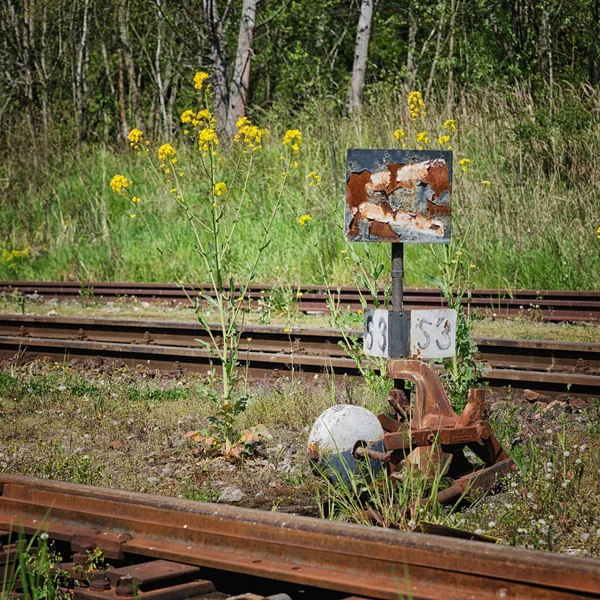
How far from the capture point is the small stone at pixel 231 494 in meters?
4.80

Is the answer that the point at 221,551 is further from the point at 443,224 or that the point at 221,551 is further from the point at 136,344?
the point at 136,344

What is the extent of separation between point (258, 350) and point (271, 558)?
5.31 m

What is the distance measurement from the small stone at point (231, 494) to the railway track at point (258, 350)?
206 cm

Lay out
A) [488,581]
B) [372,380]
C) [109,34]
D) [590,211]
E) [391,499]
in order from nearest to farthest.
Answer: [488,581] → [391,499] → [372,380] → [590,211] → [109,34]

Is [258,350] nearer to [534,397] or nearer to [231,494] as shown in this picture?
[534,397]

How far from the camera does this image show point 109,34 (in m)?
30.5

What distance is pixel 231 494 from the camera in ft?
16.0

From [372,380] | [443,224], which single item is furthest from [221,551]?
[372,380]

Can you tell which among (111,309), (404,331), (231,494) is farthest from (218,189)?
(111,309)

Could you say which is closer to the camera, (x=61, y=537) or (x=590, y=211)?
(x=61, y=537)

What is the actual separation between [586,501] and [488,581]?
145cm

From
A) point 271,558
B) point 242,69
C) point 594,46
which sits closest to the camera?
point 271,558

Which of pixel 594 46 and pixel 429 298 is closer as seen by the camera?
pixel 429 298

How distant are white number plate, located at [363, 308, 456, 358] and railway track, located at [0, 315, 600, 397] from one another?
4.34ft
